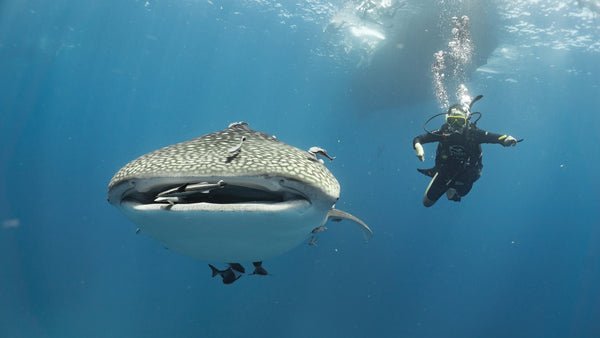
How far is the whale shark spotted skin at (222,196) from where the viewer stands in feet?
6.72

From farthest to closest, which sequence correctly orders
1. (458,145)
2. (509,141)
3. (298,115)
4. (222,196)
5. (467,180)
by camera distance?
(298,115), (467,180), (458,145), (509,141), (222,196)

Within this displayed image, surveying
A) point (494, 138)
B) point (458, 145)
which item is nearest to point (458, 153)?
point (458, 145)

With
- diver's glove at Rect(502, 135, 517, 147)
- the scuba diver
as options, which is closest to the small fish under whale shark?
the scuba diver

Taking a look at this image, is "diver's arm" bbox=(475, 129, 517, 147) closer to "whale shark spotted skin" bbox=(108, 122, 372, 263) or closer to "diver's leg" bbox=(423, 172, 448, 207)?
"diver's leg" bbox=(423, 172, 448, 207)

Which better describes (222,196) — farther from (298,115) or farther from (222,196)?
(298,115)

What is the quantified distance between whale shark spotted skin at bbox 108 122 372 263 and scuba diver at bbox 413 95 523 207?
197 inches

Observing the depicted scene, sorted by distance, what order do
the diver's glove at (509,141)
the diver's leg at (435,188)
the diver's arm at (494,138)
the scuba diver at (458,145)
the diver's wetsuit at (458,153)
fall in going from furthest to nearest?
the diver's leg at (435,188) < the diver's wetsuit at (458,153) < the scuba diver at (458,145) < the diver's arm at (494,138) < the diver's glove at (509,141)

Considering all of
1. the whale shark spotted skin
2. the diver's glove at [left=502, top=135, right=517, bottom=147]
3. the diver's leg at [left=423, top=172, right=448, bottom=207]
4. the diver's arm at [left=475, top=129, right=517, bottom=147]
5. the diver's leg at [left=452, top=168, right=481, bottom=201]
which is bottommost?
the whale shark spotted skin

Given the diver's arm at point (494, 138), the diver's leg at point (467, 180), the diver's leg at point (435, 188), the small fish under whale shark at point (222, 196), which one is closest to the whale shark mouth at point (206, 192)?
the small fish under whale shark at point (222, 196)

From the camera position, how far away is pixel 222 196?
261cm

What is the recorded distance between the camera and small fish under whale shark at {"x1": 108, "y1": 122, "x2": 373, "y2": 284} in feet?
6.72

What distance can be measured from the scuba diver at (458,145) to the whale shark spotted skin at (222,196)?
4995 millimetres

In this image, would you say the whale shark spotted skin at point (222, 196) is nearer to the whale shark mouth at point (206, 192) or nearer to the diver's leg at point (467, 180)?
the whale shark mouth at point (206, 192)

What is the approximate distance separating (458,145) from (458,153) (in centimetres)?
22
